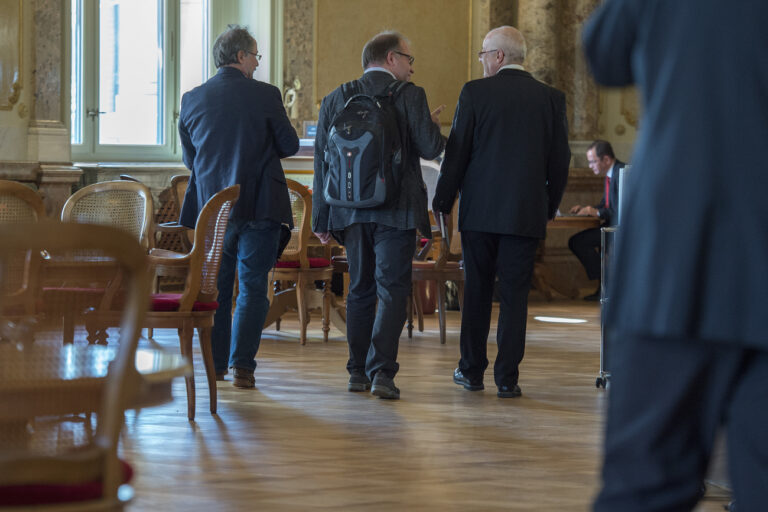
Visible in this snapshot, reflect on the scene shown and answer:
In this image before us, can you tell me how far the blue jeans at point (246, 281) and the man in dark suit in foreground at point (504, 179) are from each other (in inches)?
29.2

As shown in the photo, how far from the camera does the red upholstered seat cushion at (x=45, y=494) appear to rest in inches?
60.1

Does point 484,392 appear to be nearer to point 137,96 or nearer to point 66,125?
point 66,125

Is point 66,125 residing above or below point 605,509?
above

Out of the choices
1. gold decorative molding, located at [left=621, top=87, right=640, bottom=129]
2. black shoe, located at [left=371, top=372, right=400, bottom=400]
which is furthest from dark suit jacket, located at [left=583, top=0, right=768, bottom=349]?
gold decorative molding, located at [left=621, top=87, right=640, bottom=129]

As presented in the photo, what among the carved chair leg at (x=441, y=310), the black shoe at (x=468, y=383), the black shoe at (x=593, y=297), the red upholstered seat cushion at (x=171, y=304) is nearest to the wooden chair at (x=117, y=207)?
the red upholstered seat cushion at (x=171, y=304)

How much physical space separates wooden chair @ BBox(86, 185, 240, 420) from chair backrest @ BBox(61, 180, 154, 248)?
68 cm

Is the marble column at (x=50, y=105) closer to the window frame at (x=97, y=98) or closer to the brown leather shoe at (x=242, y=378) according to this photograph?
the window frame at (x=97, y=98)

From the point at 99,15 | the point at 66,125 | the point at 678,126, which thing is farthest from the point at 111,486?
the point at 99,15

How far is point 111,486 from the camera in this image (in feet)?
5.09

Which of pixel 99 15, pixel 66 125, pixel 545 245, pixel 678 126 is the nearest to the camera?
pixel 678 126

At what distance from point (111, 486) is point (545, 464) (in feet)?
6.41

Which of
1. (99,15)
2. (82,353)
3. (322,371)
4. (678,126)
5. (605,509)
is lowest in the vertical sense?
(322,371)

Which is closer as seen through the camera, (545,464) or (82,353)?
(82,353)

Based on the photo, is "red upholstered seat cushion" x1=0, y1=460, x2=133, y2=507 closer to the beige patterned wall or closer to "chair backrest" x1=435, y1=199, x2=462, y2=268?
"chair backrest" x1=435, y1=199, x2=462, y2=268
